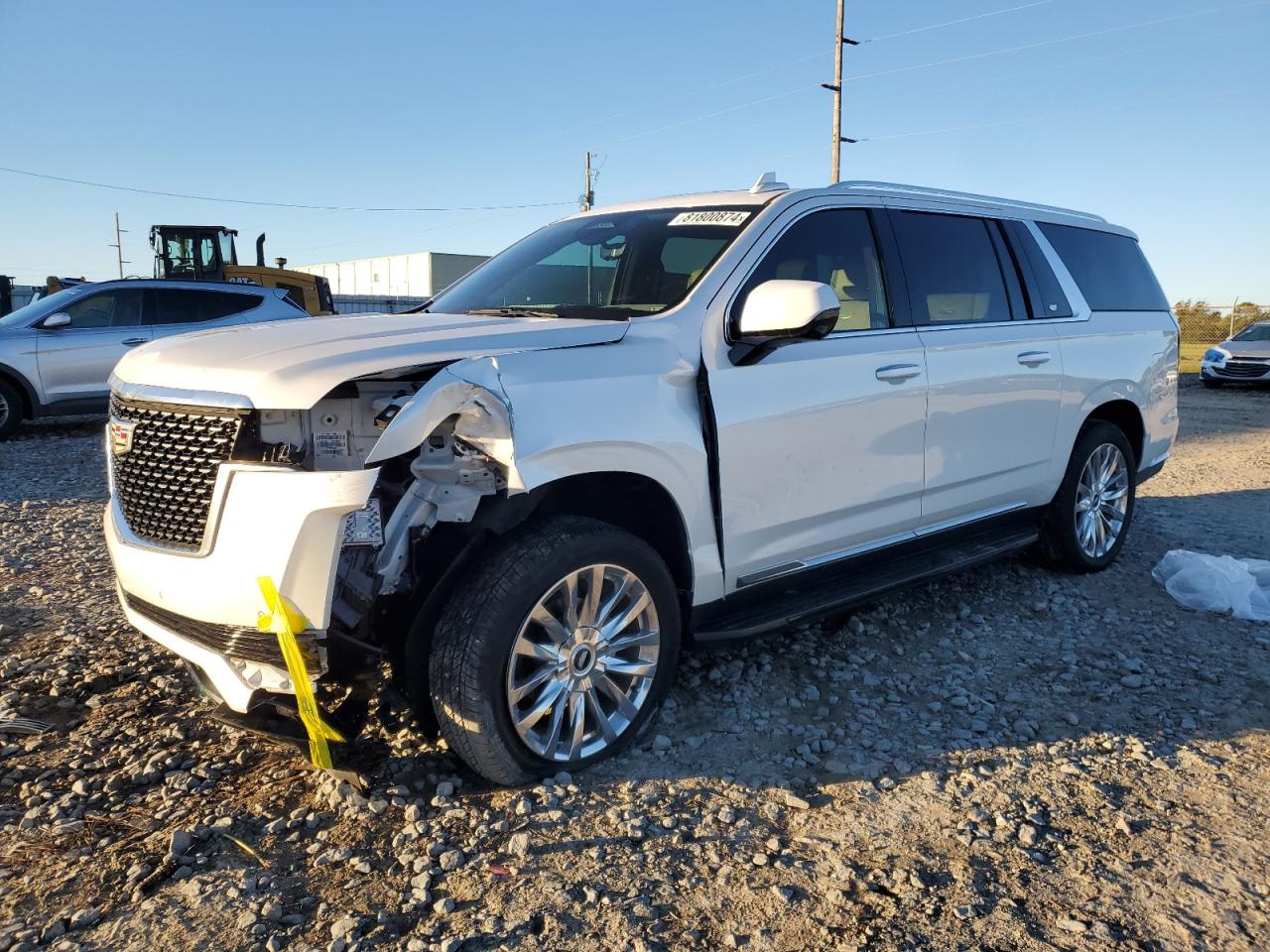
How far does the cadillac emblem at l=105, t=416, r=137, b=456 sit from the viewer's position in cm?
294

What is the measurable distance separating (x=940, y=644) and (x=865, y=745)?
1.19 m

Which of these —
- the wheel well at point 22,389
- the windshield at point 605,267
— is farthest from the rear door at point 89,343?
the windshield at point 605,267

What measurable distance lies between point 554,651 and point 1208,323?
31.4 m

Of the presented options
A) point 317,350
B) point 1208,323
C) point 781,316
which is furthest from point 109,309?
point 1208,323

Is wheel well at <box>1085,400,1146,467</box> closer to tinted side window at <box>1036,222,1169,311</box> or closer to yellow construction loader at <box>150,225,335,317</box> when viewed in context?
tinted side window at <box>1036,222,1169,311</box>

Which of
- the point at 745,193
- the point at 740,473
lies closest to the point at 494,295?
the point at 745,193

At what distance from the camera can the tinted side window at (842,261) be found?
374 cm

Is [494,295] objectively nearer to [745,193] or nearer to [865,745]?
[745,193]

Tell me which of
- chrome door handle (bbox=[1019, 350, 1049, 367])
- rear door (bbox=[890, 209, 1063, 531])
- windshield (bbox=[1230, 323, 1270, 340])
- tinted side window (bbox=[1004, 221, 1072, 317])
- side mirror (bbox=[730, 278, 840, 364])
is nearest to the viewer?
side mirror (bbox=[730, 278, 840, 364])

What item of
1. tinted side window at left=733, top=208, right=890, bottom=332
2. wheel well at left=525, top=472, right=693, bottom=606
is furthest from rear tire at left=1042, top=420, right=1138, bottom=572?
wheel well at left=525, top=472, right=693, bottom=606

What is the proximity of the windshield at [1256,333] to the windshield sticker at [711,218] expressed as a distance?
20901mm

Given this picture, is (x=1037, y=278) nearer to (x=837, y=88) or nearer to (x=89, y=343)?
(x=89, y=343)

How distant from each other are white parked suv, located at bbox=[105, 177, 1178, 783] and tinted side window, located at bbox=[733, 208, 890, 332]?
0.01 meters

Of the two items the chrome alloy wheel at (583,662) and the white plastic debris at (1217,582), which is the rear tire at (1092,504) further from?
the chrome alloy wheel at (583,662)
